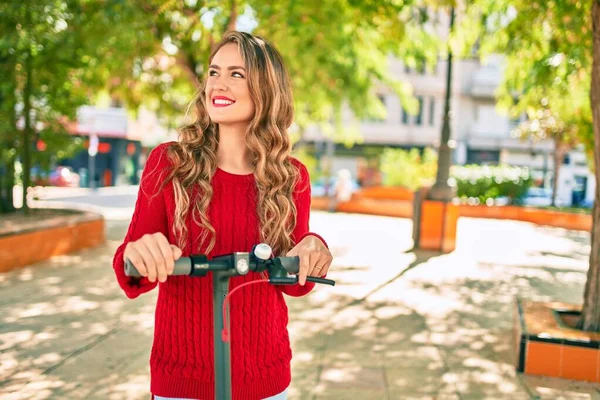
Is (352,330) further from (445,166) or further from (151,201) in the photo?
(445,166)

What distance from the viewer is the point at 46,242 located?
9.60 metres

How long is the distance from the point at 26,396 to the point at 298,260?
316 cm

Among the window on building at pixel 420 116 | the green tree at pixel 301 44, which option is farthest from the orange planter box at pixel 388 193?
the window on building at pixel 420 116

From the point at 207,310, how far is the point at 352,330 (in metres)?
4.30

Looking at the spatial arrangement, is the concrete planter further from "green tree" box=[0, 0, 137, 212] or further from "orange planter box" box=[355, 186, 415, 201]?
"orange planter box" box=[355, 186, 415, 201]

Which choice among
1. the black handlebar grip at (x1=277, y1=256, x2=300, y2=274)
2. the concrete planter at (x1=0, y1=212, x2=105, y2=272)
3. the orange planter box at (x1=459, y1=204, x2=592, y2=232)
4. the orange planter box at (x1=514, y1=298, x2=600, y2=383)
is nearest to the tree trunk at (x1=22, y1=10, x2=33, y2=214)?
the concrete planter at (x1=0, y1=212, x2=105, y2=272)

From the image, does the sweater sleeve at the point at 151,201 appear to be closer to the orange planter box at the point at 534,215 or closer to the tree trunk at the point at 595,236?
the tree trunk at the point at 595,236

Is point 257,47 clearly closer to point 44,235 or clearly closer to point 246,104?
point 246,104

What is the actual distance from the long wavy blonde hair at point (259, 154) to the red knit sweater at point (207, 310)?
0.04m

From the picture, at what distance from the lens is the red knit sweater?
2.09 metres

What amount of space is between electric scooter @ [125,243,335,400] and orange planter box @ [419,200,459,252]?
10804 mm

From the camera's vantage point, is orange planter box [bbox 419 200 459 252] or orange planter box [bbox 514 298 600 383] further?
orange planter box [bbox 419 200 459 252]

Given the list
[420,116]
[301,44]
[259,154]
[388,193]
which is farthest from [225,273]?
[420,116]

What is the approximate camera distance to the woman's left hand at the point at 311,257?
1.88m
